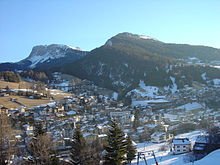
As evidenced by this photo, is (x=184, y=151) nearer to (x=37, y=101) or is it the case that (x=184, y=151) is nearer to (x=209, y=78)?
(x=37, y=101)

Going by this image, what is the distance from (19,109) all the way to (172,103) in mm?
51384

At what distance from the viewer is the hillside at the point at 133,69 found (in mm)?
110625

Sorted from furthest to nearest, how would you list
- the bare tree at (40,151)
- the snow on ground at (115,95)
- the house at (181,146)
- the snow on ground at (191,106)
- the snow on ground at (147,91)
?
the snow on ground at (115,95)
the snow on ground at (147,91)
the snow on ground at (191,106)
the house at (181,146)
the bare tree at (40,151)

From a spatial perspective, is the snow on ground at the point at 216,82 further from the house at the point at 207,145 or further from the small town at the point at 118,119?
the house at the point at 207,145

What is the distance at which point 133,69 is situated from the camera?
429 ft

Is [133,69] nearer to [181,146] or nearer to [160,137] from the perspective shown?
[160,137]

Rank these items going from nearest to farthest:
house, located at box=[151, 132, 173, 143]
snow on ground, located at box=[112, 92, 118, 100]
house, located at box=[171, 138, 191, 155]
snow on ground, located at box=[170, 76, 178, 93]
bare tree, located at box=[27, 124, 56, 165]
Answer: bare tree, located at box=[27, 124, 56, 165]
house, located at box=[171, 138, 191, 155]
house, located at box=[151, 132, 173, 143]
snow on ground, located at box=[112, 92, 118, 100]
snow on ground, located at box=[170, 76, 178, 93]

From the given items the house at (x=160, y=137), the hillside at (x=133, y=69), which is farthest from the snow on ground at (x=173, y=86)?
the house at (x=160, y=137)

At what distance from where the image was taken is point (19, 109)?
60562 millimetres

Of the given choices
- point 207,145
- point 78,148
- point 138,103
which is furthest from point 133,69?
point 78,148

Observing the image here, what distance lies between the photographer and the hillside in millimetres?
110625

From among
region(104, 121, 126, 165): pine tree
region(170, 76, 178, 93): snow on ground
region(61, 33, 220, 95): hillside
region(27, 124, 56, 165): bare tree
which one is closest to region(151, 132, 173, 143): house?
region(104, 121, 126, 165): pine tree

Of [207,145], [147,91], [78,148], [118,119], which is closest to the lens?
[78,148]

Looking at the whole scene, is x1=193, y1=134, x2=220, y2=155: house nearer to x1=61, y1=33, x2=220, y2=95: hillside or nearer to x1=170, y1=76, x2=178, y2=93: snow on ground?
x1=170, y1=76, x2=178, y2=93: snow on ground
